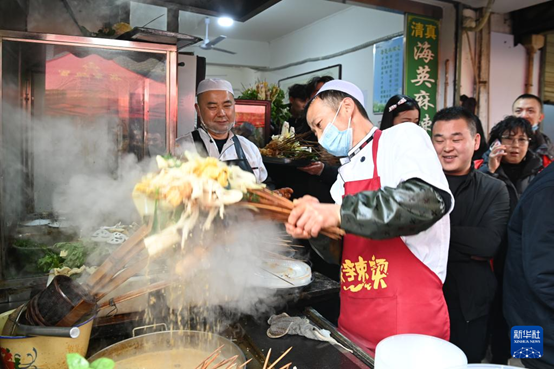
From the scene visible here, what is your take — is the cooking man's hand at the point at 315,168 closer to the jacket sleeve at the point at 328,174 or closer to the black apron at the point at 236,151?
the jacket sleeve at the point at 328,174

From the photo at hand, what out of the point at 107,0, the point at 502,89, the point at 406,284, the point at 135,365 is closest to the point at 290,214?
the point at 406,284

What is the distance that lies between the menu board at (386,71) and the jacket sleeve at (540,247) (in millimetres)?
4675

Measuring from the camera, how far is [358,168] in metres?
2.20

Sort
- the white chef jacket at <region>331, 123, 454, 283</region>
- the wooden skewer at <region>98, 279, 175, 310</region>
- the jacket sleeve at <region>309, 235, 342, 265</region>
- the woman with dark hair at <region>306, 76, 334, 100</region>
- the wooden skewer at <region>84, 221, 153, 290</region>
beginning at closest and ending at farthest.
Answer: the wooden skewer at <region>84, 221, 153, 290</region>
the white chef jacket at <region>331, 123, 454, 283</region>
the wooden skewer at <region>98, 279, 175, 310</region>
the jacket sleeve at <region>309, 235, 342, 265</region>
the woman with dark hair at <region>306, 76, 334, 100</region>

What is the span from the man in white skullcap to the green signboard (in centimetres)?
262

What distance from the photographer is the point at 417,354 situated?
153 cm

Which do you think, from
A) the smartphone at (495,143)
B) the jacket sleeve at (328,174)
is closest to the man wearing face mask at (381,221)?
the smartphone at (495,143)

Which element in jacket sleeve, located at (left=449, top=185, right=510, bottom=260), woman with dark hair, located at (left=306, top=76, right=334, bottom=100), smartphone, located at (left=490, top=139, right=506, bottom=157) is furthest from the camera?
woman with dark hair, located at (left=306, top=76, right=334, bottom=100)

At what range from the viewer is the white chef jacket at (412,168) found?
5.95 ft

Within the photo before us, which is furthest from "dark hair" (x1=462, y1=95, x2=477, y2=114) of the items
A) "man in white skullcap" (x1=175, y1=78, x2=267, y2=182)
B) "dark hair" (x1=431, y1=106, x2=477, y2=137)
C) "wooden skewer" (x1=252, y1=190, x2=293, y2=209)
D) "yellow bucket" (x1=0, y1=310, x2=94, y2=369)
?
"yellow bucket" (x1=0, y1=310, x2=94, y2=369)

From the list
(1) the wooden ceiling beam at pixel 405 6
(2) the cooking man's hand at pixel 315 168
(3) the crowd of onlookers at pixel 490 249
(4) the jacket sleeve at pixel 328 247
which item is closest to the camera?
(3) the crowd of onlookers at pixel 490 249

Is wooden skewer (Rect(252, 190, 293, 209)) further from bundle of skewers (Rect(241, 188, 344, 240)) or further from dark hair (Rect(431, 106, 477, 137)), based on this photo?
dark hair (Rect(431, 106, 477, 137))

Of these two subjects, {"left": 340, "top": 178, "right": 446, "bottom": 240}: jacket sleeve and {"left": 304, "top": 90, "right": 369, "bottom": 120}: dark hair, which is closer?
{"left": 340, "top": 178, "right": 446, "bottom": 240}: jacket sleeve

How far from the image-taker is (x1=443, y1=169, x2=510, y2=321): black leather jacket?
8.58ft
